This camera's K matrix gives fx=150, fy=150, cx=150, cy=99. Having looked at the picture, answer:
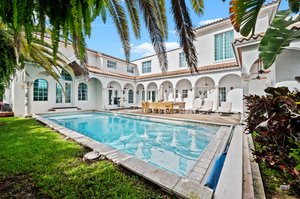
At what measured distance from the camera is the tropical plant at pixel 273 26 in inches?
102

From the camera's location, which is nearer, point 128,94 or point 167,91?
point 167,91

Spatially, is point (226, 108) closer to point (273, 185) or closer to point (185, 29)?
point (273, 185)

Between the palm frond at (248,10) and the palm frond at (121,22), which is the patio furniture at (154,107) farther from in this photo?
the palm frond at (248,10)

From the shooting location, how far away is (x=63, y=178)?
10.1 ft

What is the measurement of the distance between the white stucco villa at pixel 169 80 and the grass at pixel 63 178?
7667 mm

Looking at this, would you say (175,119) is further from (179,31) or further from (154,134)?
(179,31)

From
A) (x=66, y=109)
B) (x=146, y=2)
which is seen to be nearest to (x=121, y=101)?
(x=66, y=109)

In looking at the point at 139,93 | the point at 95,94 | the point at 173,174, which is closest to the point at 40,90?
the point at 95,94

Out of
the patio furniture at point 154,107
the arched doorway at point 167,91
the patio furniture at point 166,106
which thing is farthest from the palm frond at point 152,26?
the arched doorway at point 167,91

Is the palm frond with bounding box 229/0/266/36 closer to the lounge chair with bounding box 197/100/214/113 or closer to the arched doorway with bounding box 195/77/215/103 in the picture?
the lounge chair with bounding box 197/100/214/113

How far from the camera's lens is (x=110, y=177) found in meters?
3.10

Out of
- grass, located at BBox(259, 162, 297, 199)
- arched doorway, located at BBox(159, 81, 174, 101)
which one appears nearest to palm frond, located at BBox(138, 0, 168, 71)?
grass, located at BBox(259, 162, 297, 199)

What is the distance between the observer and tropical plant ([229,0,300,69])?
2.58m

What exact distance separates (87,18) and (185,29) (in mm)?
1568
